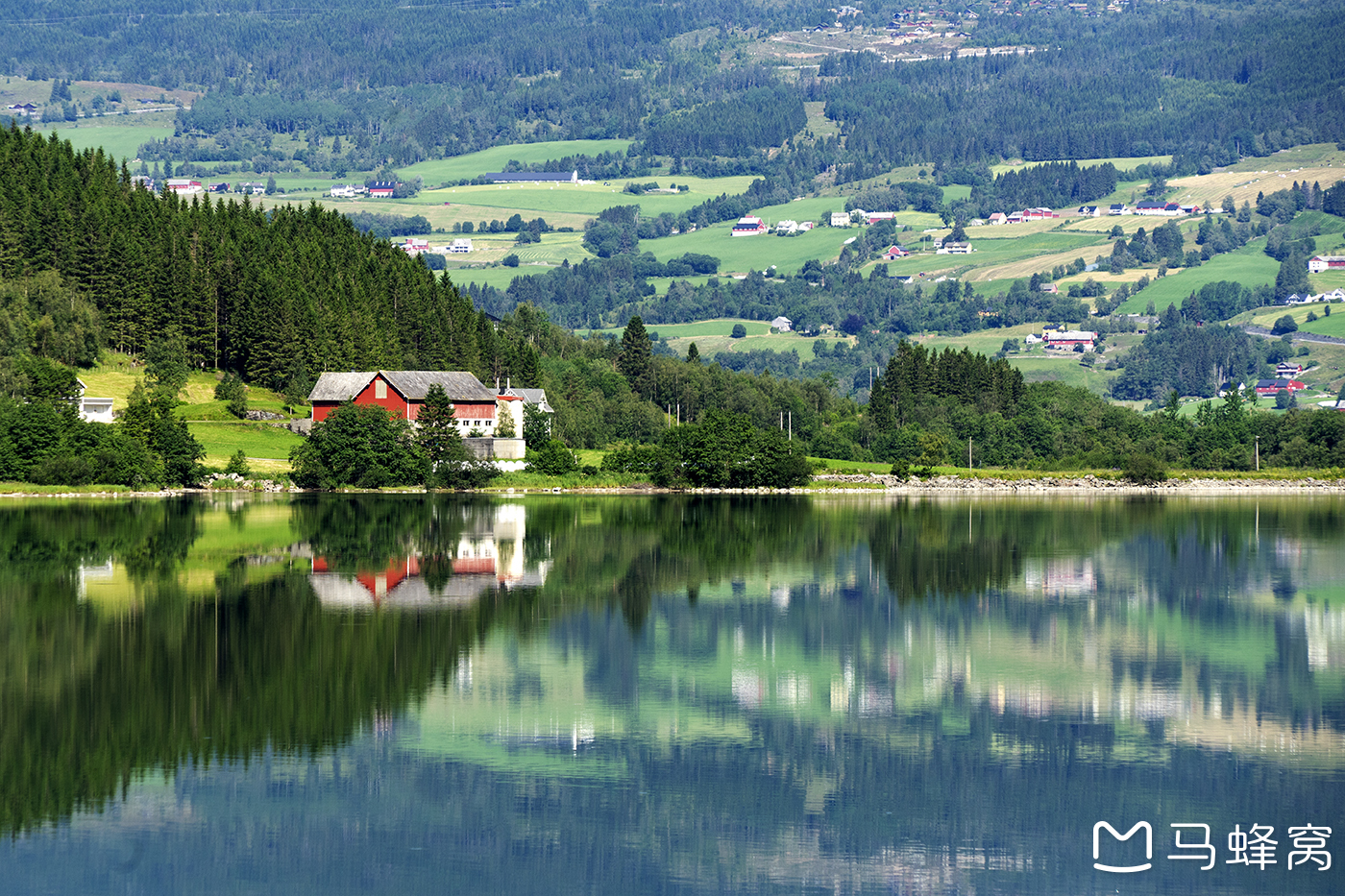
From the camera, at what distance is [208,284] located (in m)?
125

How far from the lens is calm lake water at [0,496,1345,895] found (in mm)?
24281

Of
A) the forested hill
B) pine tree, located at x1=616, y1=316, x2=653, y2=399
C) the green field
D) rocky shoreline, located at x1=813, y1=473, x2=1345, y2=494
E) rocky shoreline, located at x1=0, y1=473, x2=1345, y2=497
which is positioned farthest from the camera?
pine tree, located at x1=616, y1=316, x2=653, y2=399

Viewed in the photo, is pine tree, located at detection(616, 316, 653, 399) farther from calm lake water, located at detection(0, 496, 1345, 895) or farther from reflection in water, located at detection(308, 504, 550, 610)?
calm lake water, located at detection(0, 496, 1345, 895)

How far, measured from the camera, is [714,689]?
36000 mm

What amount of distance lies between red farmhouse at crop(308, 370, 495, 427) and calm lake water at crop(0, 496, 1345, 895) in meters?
52.6

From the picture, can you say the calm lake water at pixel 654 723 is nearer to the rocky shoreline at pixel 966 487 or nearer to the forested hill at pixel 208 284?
the rocky shoreline at pixel 966 487

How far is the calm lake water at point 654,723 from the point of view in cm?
2428

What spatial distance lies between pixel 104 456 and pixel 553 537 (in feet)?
121

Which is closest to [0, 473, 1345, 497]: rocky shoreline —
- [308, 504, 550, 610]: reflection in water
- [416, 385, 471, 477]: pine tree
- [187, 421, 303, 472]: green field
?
[416, 385, 471, 477]: pine tree

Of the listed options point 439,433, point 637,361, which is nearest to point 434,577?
point 439,433

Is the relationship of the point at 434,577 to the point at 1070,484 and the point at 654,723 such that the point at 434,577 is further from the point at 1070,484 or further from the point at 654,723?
the point at 1070,484

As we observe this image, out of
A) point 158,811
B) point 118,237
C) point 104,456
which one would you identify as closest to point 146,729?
point 158,811

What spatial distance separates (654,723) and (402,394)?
84669 millimetres

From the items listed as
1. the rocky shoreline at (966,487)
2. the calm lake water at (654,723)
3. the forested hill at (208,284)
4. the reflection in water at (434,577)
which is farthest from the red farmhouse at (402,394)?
the calm lake water at (654,723)
